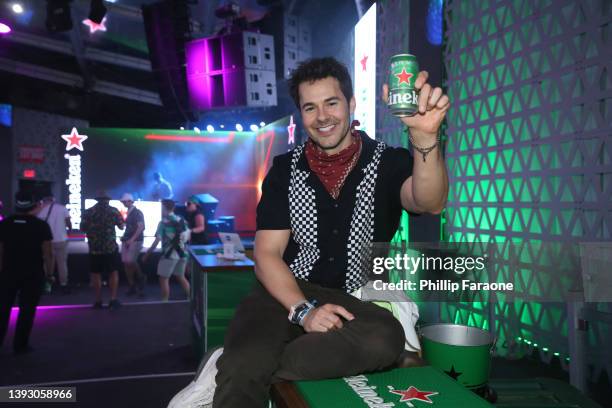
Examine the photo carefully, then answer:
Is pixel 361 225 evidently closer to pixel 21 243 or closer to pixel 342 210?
pixel 342 210

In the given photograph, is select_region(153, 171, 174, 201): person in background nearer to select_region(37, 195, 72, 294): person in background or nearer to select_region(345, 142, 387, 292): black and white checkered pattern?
select_region(37, 195, 72, 294): person in background

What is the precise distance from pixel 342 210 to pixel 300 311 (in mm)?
469

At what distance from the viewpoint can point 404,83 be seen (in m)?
1.40

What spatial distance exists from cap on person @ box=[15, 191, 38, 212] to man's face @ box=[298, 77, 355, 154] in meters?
3.90

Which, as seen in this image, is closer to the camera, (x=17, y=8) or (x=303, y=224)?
(x=303, y=224)

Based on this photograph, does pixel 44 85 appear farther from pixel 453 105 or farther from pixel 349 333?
pixel 349 333

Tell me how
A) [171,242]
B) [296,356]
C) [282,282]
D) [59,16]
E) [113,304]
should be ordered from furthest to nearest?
[59,16] → [113,304] → [171,242] → [282,282] → [296,356]

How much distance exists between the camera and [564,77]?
3.71m

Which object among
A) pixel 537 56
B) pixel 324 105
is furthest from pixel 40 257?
pixel 537 56

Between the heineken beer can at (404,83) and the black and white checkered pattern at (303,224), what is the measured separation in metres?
0.60

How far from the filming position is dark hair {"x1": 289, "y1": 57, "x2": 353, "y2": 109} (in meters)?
1.85

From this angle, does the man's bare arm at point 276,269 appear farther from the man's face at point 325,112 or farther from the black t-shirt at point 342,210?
the man's face at point 325,112

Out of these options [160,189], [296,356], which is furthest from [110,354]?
[160,189]

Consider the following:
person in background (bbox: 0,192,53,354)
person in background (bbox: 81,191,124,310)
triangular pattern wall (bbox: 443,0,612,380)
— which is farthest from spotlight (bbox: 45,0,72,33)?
triangular pattern wall (bbox: 443,0,612,380)
